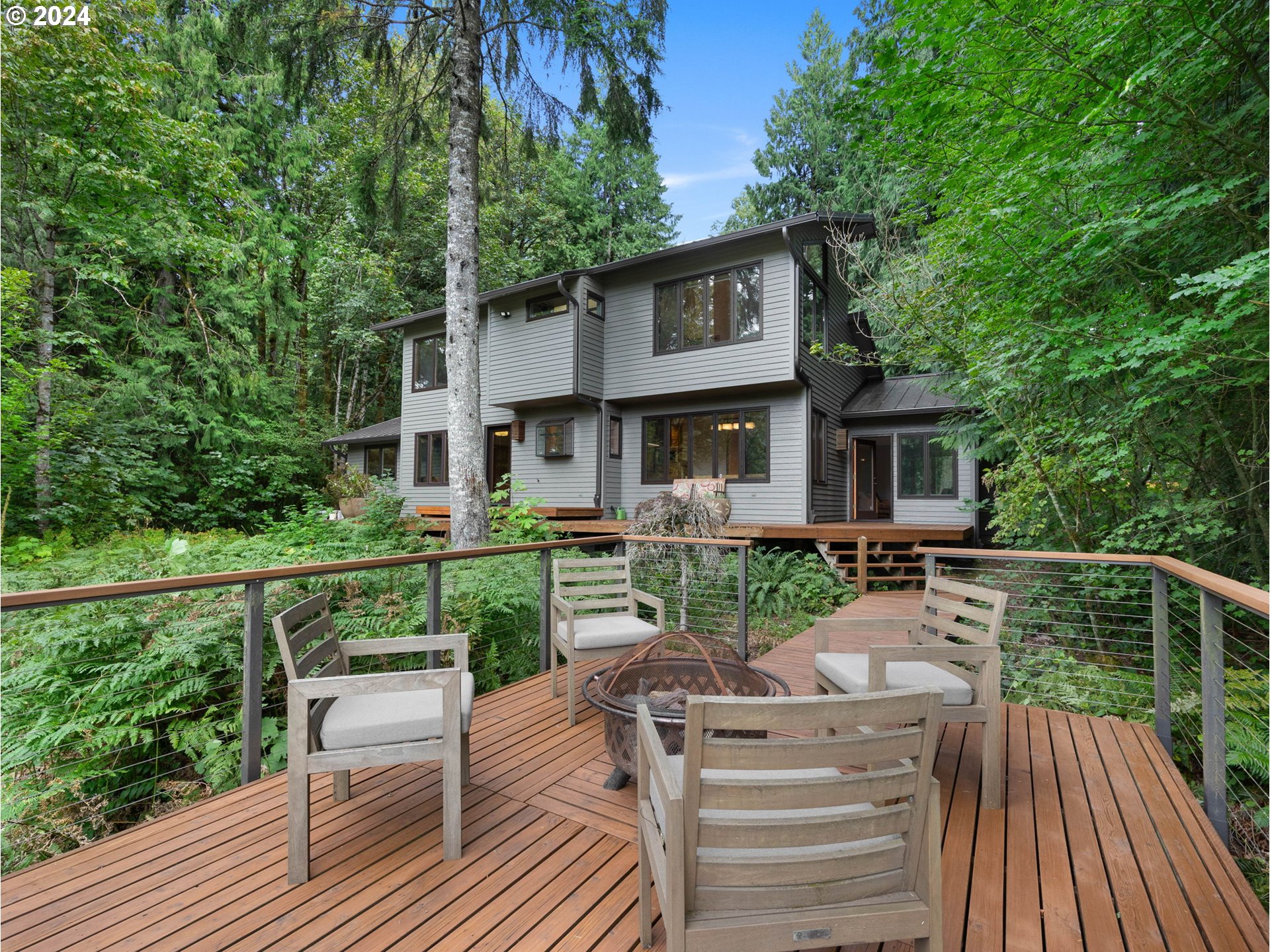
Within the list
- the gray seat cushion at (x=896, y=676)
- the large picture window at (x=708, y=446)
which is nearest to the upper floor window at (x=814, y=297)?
the large picture window at (x=708, y=446)

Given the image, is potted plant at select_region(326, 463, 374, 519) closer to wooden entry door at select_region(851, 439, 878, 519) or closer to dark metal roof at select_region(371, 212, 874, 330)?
dark metal roof at select_region(371, 212, 874, 330)

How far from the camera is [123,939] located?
5.40ft

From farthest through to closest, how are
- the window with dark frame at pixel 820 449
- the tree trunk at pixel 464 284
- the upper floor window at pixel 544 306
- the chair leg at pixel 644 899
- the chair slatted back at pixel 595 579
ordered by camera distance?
the upper floor window at pixel 544 306 < the window with dark frame at pixel 820 449 < the tree trunk at pixel 464 284 < the chair slatted back at pixel 595 579 < the chair leg at pixel 644 899

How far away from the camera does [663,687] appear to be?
2.71 m

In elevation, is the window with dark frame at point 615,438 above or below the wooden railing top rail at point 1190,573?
above

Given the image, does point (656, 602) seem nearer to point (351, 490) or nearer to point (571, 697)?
point (571, 697)

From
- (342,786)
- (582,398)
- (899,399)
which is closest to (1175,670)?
(342,786)

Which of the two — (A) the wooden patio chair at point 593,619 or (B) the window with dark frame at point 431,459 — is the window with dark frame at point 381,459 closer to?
(B) the window with dark frame at point 431,459

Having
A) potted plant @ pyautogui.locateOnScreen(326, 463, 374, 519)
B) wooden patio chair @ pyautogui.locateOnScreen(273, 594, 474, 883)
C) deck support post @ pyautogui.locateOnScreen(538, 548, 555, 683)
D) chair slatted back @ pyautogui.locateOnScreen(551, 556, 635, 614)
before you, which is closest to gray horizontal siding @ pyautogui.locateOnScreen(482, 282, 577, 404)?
potted plant @ pyautogui.locateOnScreen(326, 463, 374, 519)

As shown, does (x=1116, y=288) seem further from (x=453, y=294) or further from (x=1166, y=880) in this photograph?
(x=453, y=294)

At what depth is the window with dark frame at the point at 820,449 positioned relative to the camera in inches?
384

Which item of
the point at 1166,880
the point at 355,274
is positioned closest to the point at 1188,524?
the point at 1166,880

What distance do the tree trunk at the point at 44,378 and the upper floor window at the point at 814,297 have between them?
11528 mm

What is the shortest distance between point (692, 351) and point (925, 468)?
16.0 ft
